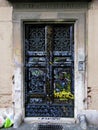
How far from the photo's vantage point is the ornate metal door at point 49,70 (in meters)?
8.07

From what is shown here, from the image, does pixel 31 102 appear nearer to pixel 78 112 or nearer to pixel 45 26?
pixel 78 112

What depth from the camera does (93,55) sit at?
7832 mm

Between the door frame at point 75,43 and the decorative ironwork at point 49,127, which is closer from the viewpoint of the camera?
the decorative ironwork at point 49,127

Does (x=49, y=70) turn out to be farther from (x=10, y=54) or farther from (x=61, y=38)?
(x=10, y=54)

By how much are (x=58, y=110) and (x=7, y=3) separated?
2626mm

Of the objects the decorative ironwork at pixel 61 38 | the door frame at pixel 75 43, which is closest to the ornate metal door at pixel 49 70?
the decorative ironwork at pixel 61 38

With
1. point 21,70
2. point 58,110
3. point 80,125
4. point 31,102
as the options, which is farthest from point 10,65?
point 80,125

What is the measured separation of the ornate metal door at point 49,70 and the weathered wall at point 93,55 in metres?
0.43

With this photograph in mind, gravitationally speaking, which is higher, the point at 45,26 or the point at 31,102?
the point at 45,26

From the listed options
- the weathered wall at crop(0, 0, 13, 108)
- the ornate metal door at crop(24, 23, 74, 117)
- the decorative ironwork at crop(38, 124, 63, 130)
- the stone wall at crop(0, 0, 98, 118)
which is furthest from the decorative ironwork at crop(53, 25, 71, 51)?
the decorative ironwork at crop(38, 124, 63, 130)

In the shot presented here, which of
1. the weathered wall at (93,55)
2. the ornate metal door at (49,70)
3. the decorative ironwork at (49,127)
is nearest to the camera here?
the decorative ironwork at (49,127)

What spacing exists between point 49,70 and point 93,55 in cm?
104

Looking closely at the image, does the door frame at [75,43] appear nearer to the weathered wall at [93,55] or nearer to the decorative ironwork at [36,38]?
the weathered wall at [93,55]

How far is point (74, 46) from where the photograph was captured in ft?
26.3
